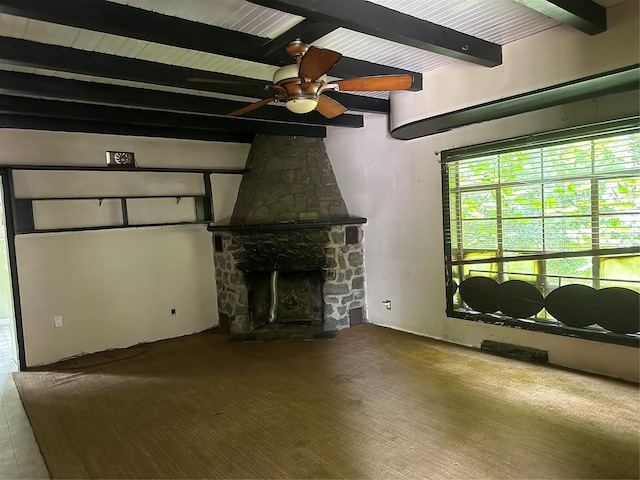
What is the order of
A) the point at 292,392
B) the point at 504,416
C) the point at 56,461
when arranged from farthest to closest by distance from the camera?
the point at 292,392, the point at 504,416, the point at 56,461

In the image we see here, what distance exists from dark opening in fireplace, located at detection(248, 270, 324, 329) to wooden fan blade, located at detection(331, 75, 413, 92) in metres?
3.00

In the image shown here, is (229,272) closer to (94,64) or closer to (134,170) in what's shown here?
(134,170)

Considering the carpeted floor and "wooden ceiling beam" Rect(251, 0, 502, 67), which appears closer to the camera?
"wooden ceiling beam" Rect(251, 0, 502, 67)

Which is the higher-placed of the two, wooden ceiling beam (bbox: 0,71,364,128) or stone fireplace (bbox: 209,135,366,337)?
wooden ceiling beam (bbox: 0,71,364,128)

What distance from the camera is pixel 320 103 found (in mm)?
3047

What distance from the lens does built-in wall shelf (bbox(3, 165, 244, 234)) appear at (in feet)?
14.5

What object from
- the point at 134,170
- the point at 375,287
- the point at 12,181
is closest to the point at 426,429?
the point at 375,287

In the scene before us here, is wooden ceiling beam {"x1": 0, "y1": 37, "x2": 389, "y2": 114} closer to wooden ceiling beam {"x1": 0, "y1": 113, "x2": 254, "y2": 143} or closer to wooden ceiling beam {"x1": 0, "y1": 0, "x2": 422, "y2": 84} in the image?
wooden ceiling beam {"x1": 0, "y1": 0, "x2": 422, "y2": 84}

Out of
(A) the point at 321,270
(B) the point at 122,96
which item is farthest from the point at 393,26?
(A) the point at 321,270

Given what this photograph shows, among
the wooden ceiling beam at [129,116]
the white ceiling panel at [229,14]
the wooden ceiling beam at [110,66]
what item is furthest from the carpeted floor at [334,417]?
the white ceiling panel at [229,14]

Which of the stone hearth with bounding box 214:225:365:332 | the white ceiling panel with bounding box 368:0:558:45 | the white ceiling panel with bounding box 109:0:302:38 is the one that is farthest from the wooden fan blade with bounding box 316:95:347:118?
the stone hearth with bounding box 214:225:365:332

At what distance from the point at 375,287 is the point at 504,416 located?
2627 millimetres

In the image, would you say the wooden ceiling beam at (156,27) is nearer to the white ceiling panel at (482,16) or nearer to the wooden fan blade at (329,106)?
the wooden fan blade at (329,106)

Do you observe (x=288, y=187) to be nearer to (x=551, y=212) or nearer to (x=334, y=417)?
(x=551, y=212)
